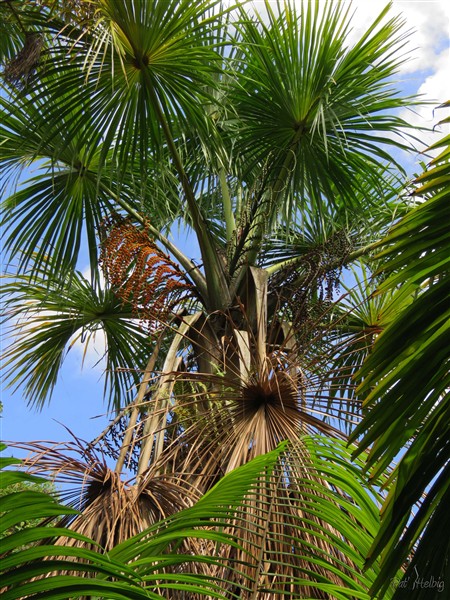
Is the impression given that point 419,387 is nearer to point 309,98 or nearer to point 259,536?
point 259,536

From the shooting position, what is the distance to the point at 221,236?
16.4 feet

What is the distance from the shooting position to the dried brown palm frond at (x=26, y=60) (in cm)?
315

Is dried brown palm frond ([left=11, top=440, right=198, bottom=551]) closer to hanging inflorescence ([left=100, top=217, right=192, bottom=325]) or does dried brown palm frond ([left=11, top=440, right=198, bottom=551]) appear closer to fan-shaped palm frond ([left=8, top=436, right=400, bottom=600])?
fan-shaped palm frond ([left=8, top=436, right=400, bottom=600])

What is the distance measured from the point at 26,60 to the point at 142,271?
1.03 metres

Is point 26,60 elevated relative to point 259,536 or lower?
elevated

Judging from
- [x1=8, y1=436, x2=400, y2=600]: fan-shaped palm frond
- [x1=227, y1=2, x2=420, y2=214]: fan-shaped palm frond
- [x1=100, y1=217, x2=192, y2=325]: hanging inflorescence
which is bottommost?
[x1=8, y1=436, x2=400, y2=600]: fan-shaped palm frond

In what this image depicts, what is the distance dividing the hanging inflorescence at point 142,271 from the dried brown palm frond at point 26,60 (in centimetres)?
80

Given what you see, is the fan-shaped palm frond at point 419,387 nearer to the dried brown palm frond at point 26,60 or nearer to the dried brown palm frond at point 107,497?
the dried brown palm frond at point 107,497

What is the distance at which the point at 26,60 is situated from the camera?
3162 mm

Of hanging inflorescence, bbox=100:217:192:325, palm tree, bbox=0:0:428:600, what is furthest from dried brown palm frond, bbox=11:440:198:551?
hanging inflorescence, bbox=100:217:192:325

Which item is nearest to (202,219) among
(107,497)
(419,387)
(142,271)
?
(142,271)

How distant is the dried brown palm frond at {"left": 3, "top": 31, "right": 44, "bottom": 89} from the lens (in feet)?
10.3

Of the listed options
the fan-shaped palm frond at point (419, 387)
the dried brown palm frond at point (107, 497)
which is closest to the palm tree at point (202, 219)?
the dried brown palm frond at point (107, 497)

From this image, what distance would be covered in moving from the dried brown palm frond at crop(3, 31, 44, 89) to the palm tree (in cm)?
1
